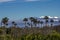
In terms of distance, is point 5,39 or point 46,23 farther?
point 46,23

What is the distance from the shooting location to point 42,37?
45938mm

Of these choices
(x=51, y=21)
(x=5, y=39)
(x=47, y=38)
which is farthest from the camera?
(x=51, y=21)

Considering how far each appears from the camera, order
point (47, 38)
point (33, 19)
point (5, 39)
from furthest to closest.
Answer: point (33, 19) → point (5, 39) → point (47, 38)

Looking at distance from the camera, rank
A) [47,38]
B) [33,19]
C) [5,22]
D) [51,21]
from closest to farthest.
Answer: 1. [47,38]
2. [5,22]
3. [33,19]
4. [51,21]

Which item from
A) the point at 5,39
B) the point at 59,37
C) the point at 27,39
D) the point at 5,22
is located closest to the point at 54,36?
the point at 59,37

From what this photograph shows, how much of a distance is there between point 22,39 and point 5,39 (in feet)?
15.9

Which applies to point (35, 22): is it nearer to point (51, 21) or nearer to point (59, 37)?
point (51, 21)

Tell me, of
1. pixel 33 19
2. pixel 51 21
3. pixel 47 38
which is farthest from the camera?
pixel 51 21

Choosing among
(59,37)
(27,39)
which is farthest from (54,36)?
(27,39)

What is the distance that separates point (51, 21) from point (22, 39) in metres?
69.2

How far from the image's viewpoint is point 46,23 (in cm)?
11156

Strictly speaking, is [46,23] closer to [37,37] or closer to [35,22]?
[35,22]

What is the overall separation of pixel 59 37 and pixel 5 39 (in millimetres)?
10917

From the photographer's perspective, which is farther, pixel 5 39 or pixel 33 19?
pixel 33 19
